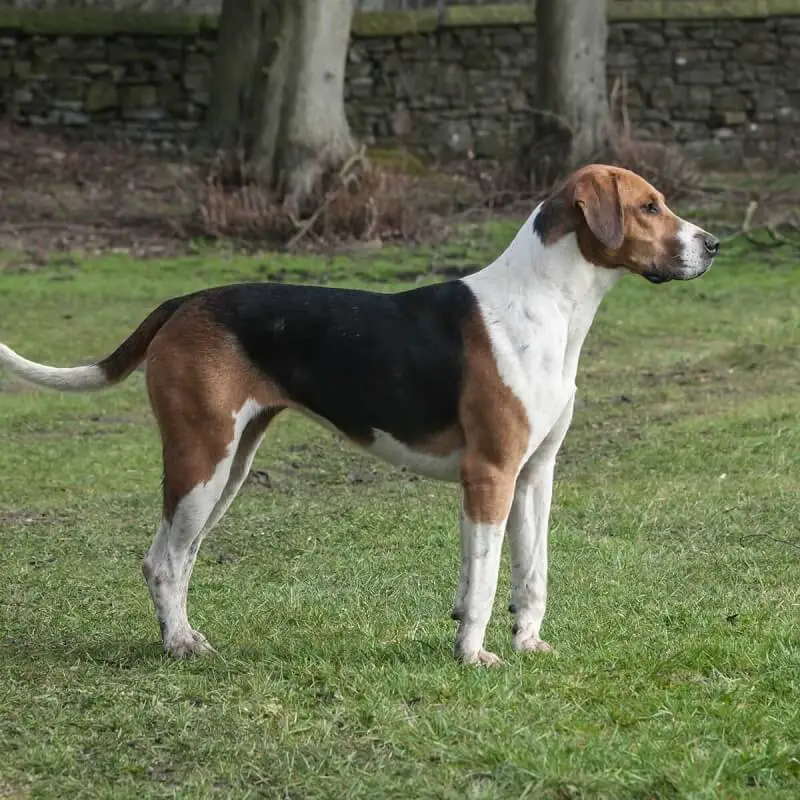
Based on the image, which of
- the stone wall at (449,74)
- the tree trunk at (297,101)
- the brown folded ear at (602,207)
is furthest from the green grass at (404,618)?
the stone wall at (449,74)

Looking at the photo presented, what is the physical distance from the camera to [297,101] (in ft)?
67.9

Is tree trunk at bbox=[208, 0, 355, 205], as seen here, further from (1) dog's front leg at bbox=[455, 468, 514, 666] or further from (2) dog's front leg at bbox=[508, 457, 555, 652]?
(1) dog's front leg at bbox=[455, 468, 514, 666]

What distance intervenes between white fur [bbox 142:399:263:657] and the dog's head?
136 centimetres

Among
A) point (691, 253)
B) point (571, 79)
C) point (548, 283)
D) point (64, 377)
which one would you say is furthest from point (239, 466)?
point (571, 79)

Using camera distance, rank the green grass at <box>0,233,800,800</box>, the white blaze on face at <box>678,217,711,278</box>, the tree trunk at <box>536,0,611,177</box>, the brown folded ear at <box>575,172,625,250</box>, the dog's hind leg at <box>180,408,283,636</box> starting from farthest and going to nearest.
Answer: the tree trunk at <box>536,0,611,177</box> → the dog's hind leg at <box>180,408,283,636</box> → the white blaze on face at <box>678,217,711,278</box> → the brown folded ear at <box>575,172,625,250</box> → the green grass at <box>0,233,800,800</box>

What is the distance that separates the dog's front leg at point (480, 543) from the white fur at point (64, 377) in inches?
66.6

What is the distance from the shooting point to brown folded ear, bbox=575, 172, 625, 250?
20.5ft

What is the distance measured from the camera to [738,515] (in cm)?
905

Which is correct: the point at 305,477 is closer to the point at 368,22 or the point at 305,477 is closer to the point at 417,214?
the point at 417,214

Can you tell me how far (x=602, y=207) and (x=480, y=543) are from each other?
1291 mm

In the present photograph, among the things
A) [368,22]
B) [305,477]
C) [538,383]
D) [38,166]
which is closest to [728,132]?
[368,22]

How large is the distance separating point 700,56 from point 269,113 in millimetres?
8342

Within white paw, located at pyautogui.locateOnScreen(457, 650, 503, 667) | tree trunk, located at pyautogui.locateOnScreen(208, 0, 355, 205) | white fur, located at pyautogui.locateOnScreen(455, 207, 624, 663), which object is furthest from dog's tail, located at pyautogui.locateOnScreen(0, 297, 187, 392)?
tree trunk, located at pyautogui.locateOnScreen(208, 0, 355, 205)

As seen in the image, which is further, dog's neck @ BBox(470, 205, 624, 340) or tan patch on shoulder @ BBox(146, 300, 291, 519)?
tan patch on shoulder @ BBox(146, 300, 291, 519)
